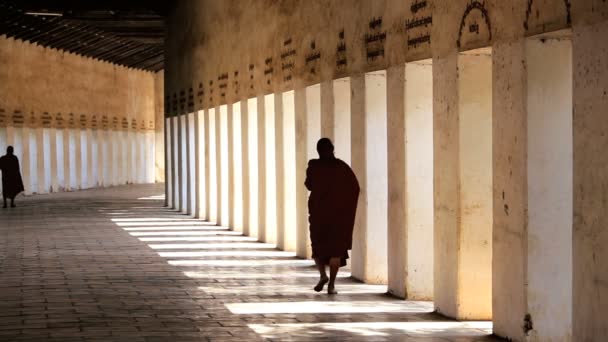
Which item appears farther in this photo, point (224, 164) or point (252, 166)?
point (224, 164)

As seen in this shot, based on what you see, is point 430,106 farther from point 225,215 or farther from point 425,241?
point 225,215

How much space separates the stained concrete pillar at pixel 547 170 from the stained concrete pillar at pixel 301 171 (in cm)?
829

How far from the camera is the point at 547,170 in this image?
997 centimetres

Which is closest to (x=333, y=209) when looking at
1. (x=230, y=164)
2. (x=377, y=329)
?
(x=377, y=329)

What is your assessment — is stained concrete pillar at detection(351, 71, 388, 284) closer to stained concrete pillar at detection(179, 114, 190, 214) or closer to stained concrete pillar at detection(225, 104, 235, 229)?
stained concrete pillar at detection(225, 104, 235, 229)

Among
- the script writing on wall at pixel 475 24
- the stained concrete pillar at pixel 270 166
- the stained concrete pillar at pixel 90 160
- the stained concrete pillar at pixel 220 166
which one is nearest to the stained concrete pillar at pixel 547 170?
the script writing on wall at pixel 475 24

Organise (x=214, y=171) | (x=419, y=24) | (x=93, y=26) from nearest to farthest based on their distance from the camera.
Result: 1. (x=419, y=24)
2. (x=214, y=171)
3. (x=93, y=26)

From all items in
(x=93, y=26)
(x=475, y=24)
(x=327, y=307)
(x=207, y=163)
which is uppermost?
(x=93, y=26)

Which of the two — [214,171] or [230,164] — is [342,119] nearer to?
[230,164]

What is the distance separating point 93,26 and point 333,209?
27.1 meters

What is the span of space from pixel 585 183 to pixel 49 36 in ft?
111

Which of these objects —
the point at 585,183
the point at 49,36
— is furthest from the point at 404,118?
the point at 49,36

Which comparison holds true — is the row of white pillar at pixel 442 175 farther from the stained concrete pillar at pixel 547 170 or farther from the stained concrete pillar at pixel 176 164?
the stained concrete pillar at pixel 176 164

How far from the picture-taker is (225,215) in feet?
85.7
